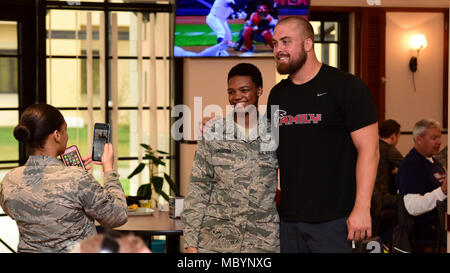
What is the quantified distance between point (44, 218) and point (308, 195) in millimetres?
987

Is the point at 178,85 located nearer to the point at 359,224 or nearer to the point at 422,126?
the point at 422,126

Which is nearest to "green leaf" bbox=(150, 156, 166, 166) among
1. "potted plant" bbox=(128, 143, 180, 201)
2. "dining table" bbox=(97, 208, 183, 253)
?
"potted plant" bbox=(128, 143, 180, 201)

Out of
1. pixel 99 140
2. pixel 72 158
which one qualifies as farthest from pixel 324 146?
pixel 72 158

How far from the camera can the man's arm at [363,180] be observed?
2561 millimetres

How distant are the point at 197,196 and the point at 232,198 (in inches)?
6.0

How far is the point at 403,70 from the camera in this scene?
25.8 ft

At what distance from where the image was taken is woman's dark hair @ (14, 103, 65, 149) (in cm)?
259

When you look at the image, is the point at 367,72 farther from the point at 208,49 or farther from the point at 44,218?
the point at 44,218

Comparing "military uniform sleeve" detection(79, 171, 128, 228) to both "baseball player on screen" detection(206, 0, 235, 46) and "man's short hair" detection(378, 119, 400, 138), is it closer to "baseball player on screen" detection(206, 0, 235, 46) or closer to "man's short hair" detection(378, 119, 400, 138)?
"baseball player on screen" detection(206, 0, 235, 46)

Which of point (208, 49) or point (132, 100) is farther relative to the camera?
point (132, 100)

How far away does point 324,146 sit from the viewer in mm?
2635
